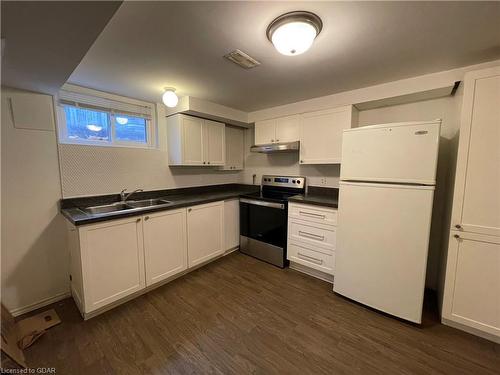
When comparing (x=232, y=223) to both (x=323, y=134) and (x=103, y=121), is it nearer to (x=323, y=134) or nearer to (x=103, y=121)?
(x=323, y=134)

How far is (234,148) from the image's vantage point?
368 centimetres

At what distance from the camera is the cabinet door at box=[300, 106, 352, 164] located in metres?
2.45

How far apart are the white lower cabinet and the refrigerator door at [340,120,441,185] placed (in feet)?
5.84

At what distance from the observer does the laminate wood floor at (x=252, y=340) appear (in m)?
1.42

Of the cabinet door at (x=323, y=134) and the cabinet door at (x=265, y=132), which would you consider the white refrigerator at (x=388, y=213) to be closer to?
the cabinet door at (x=323, y=134)

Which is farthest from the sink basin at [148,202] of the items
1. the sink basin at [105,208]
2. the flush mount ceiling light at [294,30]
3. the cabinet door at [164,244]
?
the flush mount ceiling light at [294,30]

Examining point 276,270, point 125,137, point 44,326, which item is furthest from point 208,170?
point 44,326

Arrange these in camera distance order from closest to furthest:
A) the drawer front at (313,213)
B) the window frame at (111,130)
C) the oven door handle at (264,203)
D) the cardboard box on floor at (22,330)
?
the cardboard box on floor at (22,330) < the window frame at (111,130) < the drawer front at (313,213) < the oven door handle at (264,203)

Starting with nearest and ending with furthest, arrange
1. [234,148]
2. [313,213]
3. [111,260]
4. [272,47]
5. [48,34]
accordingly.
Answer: [48,34] < [272,47] < [111,260] < [313,213] < [234,148]

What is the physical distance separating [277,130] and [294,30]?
1.80 meters

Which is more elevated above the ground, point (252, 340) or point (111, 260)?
point (111, 260)

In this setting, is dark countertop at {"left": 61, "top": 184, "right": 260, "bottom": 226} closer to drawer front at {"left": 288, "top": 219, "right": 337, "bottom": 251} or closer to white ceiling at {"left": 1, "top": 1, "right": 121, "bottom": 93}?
drawer front at {"left": 288, "top": 219, "right": 337, "bottom": 251}

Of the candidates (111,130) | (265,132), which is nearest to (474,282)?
(265,132)

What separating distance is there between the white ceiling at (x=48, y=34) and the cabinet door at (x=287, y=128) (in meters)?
2.24
